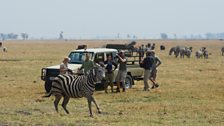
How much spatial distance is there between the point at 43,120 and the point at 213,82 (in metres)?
14.3

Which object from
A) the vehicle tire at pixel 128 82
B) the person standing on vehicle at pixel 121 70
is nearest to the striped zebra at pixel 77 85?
the person standing on vehicle at pixel 121 70

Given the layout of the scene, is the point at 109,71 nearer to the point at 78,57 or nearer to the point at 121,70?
the point at 121,70

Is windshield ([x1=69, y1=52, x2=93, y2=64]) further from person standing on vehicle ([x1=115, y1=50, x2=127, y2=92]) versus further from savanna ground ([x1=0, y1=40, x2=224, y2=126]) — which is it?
savanna ground ([x1=0, y1=40, x2=224, y2=126])

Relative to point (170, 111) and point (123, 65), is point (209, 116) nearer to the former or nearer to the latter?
point (170, 111)

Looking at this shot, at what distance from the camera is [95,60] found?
72.3ft

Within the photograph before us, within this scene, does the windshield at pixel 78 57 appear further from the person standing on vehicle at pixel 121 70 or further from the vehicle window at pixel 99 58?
the person standing on vehicle at pixel 121 70

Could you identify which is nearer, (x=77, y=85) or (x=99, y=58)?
(x=77, y=85)

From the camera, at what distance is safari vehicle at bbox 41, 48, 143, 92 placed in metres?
21.2

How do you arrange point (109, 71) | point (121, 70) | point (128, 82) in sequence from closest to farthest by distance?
1. point (109, 71)
2. point (121, 70)
3. point (128, 82)

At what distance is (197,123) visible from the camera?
43.8 ft

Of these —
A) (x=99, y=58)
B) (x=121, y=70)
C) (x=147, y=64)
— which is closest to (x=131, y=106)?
(x=121, y=70)

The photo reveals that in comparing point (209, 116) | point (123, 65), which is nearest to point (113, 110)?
point (209, 116)

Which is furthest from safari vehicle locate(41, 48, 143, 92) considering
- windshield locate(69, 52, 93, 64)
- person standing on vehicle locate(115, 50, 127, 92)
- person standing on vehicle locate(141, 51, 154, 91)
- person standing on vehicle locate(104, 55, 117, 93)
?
person standing on vehicle locate(141, 51, 154, 91)

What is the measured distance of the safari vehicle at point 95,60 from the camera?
21222 mm
